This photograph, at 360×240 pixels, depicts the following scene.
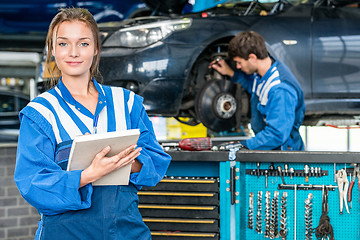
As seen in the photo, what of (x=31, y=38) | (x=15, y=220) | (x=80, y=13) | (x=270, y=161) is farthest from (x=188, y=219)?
(x=31, y=38)

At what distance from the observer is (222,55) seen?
135 inches

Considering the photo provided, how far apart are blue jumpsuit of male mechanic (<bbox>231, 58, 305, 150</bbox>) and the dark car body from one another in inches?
26.5

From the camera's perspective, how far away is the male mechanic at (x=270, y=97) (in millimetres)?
2395

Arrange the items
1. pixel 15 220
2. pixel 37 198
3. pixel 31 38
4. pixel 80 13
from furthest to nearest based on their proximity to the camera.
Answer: pixel 31 38, pixel 15 220, pixel 80 13, pixel 37 198

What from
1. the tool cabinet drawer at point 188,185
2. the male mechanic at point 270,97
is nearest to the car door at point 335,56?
the male mechanic at point 270,97

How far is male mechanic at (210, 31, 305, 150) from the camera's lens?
2395 mm

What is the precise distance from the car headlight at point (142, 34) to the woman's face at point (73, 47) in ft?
6.52

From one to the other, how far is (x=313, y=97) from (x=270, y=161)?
1.56 meters

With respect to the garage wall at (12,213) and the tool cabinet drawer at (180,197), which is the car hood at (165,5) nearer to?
the garage wall at (12,213)

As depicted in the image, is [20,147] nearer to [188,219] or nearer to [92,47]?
[92,47]

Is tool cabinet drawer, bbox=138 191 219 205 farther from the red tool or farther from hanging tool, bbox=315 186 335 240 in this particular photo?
hanging tool, bbox=315 186 335 240

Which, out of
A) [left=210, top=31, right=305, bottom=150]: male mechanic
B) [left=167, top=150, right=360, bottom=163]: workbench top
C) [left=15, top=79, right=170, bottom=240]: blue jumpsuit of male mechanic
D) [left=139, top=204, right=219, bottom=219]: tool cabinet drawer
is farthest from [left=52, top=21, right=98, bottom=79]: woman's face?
[left=210, top=31, right=305, bottom=150]: male mechanic

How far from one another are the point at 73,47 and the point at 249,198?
49.7 inches

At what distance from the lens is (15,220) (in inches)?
152
